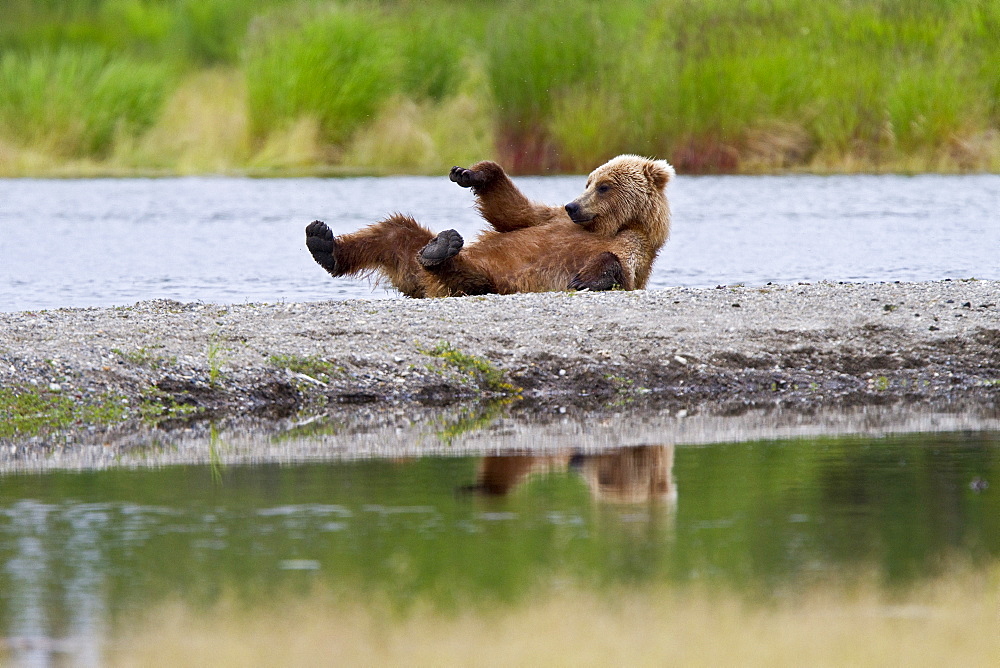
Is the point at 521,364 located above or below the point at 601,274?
below

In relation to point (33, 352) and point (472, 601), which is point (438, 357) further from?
point (472, 601)

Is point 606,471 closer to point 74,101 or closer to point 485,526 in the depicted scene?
point 485,526

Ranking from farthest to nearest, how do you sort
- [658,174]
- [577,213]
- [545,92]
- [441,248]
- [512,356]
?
[545,92]
[658,174]
[577,213]
[441,248]
[512,356]

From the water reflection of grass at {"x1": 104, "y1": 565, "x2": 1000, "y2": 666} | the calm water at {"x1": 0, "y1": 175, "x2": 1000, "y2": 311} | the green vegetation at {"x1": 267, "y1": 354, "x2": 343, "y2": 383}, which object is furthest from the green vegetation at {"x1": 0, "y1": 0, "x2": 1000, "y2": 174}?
the water reflection of grass at {"x1": 104, "y1": 565, "x2": 1000, "y2": 666}

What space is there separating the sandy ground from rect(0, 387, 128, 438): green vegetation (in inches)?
1.2

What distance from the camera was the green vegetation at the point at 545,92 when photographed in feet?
76.5

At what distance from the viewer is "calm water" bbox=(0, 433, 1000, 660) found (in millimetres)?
4605

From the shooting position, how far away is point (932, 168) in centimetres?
2327

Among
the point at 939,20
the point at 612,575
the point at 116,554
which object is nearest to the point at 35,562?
the point at 116,554

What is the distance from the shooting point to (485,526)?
5.31 metres

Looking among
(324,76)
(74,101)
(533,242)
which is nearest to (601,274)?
(533,242)

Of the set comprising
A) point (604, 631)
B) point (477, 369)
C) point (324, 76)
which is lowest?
point (604, 631)

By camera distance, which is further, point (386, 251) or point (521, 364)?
point (386, 251)

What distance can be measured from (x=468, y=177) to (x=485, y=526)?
206 inches
